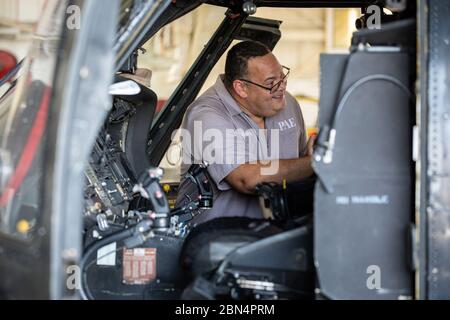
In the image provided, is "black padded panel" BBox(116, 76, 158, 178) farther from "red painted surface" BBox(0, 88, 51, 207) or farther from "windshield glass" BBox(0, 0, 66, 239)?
"red painted surface" BBox(0, 88, 51, 207)

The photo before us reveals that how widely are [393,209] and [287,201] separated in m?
0.70

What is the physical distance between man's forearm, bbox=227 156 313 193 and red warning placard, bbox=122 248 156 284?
606 mm

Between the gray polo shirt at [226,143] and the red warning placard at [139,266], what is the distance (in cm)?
59

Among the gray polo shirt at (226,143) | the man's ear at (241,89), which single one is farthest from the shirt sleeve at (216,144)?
the man's ear at (241,89)

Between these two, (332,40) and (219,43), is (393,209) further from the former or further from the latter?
(332,40)

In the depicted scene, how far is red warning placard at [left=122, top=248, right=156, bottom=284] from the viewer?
11.1 feet

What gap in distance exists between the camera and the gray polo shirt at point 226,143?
12.6ft

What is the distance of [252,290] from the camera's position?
9.23 ft

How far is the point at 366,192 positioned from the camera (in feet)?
8.56
